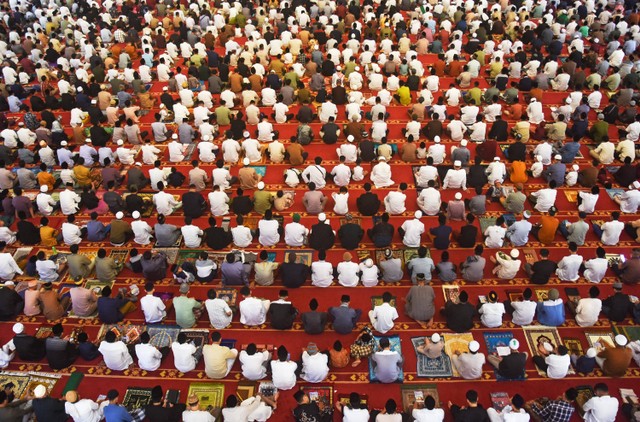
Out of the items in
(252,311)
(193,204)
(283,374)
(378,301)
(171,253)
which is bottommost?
(283,374)

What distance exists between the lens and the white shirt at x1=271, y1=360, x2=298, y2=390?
6859mm

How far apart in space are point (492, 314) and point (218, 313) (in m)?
3.94

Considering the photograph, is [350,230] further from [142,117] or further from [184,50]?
[184,50]

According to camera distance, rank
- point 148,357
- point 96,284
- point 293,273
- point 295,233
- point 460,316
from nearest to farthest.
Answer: point 148,357, point 460,316, point 293,273, point 96,284, point 295,233

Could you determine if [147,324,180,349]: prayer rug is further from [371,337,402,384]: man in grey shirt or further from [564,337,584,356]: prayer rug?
[564,337,584,356]: prayer rug

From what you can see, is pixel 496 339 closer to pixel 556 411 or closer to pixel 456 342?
pixel 456 342

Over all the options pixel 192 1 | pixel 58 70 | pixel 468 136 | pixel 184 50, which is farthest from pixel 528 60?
pixel 58 70

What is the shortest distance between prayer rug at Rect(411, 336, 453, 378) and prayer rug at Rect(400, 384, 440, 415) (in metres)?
0.17

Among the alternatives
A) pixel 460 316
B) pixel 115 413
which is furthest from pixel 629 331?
pixel 115 413

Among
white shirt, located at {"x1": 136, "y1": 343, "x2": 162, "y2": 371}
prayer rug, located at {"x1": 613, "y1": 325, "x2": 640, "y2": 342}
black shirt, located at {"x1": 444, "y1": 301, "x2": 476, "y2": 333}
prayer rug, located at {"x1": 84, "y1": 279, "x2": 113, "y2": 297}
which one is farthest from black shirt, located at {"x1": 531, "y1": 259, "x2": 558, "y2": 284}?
prayer rug, located at {"x1": 84, "y1": 279, "x2": 113, "y2": 297}

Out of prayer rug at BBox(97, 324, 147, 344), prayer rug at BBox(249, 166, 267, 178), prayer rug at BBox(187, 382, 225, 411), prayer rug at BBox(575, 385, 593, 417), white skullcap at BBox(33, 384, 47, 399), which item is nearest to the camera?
white skullcap at BBox(33, 384, 47, 399)

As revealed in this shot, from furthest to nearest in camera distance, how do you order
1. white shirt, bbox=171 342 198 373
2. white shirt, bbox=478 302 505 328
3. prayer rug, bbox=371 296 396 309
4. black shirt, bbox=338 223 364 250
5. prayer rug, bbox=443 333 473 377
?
black shirt, bbox=338 223 364 250, prayer rug, bbox=371 296 396 309, white shirt, bbox=478 302 505 328, prayer rug, bbox=443 333 473 377, white shirt, bbox=171 342 198 373

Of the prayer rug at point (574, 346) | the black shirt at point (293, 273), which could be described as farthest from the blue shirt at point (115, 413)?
the prayer rug at point (574, 346)

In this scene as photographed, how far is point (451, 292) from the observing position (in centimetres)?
831
